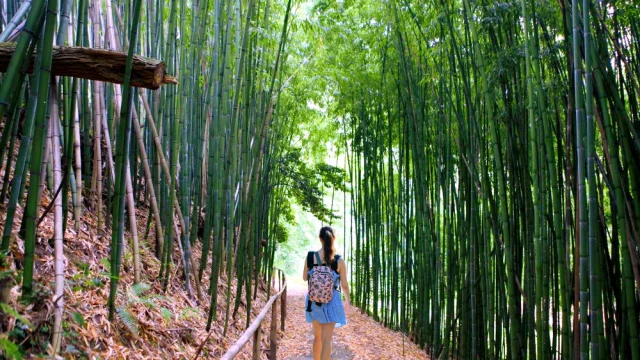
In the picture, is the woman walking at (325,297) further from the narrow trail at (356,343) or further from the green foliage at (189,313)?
the narrow trail at (356,343)

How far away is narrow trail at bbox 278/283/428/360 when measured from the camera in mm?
3760

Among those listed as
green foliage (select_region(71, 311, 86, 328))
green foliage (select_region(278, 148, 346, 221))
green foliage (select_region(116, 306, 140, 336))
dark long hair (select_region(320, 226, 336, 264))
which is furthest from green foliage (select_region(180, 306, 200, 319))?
green foliage (select_region(278, 148, 346, 221))

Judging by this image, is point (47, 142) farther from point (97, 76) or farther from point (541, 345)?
point (541, 345)

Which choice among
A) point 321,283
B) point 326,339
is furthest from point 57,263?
point 326,339

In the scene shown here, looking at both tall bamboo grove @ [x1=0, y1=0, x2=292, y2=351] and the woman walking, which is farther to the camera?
the woman walking

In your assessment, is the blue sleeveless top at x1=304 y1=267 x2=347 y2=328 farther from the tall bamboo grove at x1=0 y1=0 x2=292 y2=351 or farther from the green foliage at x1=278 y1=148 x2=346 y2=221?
the green foliage at x1=278 y1=148 x2=346 y2=221

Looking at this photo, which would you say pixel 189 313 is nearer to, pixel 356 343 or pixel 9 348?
pixel 9 348

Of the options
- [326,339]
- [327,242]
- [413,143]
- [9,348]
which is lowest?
[326,339]

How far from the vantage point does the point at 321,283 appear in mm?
2838

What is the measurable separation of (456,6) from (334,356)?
2.58 m

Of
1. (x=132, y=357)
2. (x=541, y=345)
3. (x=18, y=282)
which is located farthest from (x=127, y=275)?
(x=541, y=345)

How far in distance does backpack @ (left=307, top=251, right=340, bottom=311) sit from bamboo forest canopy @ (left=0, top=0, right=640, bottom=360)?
37 centimetres

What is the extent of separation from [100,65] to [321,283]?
1.76 m

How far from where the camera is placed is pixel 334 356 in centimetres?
367
